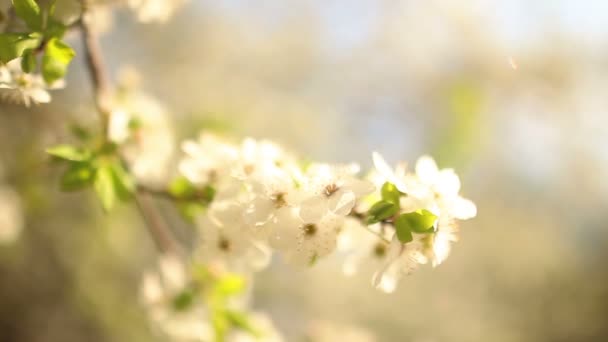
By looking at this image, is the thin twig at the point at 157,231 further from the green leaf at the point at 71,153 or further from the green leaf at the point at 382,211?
the green leaf at the point at 382,211

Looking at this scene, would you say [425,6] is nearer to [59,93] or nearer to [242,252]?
[59,93]

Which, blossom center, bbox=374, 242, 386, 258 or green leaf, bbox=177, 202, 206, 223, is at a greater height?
green leaf, bbox=177, 202, 206, 223

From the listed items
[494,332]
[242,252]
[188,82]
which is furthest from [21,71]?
[494,332]

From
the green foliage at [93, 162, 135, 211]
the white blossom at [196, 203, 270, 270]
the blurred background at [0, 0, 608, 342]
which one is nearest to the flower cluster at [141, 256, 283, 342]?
the white blossom at [196, 203, 270, 270]

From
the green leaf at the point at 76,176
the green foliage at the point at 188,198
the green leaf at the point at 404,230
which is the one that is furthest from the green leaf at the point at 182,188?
the green leaf at the point at 404,230

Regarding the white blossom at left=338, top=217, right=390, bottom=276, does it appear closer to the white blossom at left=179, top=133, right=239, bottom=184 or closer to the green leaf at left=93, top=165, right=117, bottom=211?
the white blossom at left=179, top=133, right=239, bottom=184
